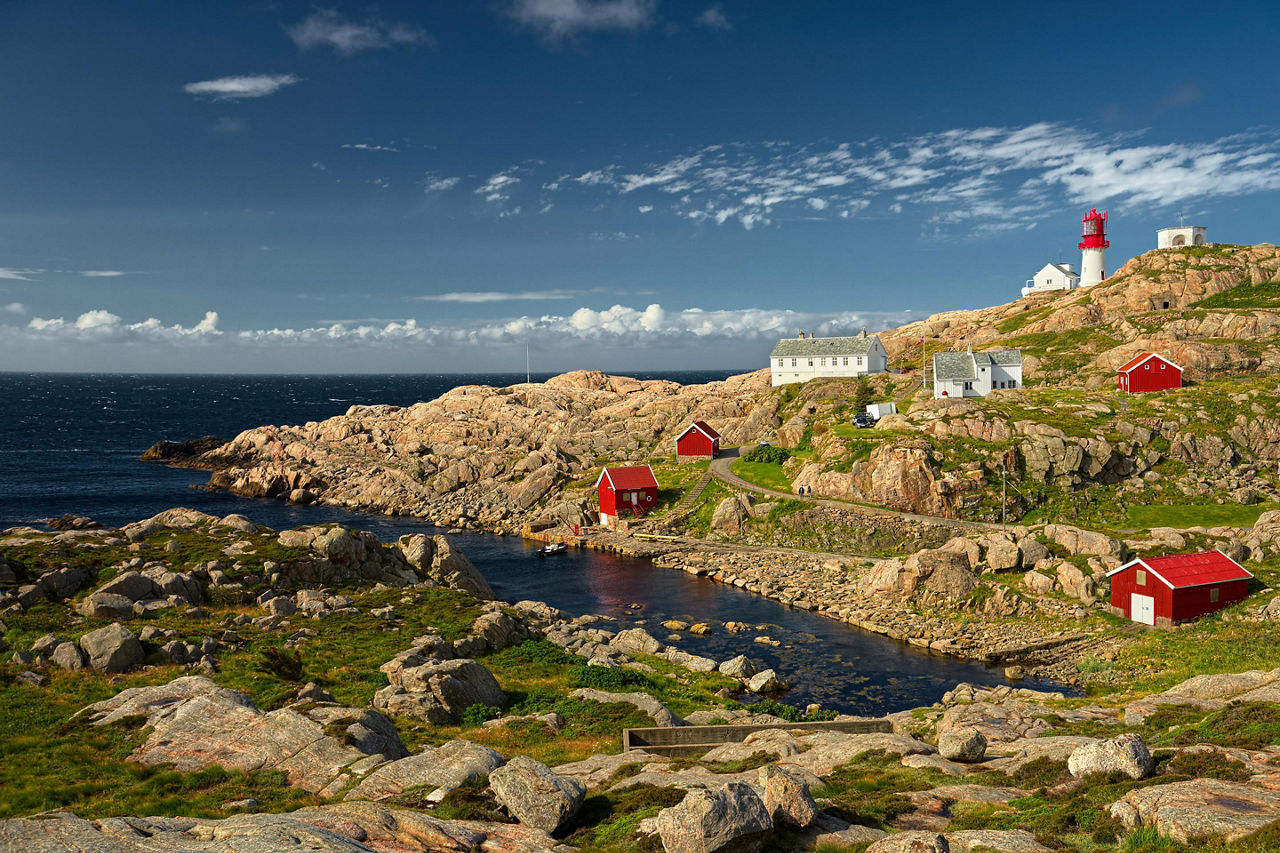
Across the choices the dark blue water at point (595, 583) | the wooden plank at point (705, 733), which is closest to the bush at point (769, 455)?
the dark blue water at point (595, 583)

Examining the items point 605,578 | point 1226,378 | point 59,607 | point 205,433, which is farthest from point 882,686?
point 205,433

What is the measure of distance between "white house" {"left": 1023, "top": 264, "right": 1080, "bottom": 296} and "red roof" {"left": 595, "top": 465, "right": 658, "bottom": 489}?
368ft

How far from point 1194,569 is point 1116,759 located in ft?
129

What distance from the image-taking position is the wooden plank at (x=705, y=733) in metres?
24.9

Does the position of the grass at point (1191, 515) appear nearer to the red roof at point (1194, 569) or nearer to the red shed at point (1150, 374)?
the red roof at point (1194, 569)

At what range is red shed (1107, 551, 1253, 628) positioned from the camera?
4478 centimetres

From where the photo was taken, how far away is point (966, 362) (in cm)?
9788

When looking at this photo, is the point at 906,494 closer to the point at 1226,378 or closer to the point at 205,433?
the point at 1226,378

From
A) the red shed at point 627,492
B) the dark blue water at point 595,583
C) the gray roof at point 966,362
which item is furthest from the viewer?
the gray roof at point 966,362

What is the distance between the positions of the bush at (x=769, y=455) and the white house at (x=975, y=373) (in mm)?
24413

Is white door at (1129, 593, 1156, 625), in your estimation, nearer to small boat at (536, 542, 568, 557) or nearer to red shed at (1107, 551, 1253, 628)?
red shed at (1107, 551, 1253, 628)

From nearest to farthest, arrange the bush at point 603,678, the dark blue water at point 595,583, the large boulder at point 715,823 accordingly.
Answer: the large boulder at point 715,823, the bush at point 603,678, the dark blue water at point 595,583

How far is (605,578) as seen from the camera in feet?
221

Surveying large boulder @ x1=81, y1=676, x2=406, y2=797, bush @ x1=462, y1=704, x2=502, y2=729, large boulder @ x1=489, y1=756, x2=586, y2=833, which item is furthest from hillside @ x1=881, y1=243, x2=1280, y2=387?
large boulder @ x1=81, y1=676, x2=406, y2=797
